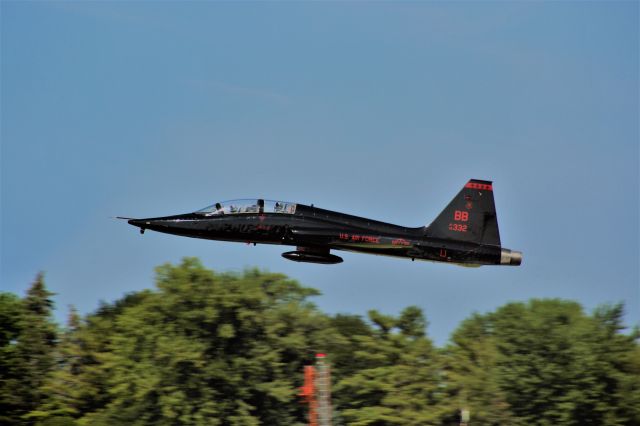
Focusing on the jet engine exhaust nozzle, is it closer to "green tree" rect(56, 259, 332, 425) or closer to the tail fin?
the tail fin

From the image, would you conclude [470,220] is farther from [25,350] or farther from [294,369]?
[25,350]

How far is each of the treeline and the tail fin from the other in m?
28.0

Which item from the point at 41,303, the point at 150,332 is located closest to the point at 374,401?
the point at 150,332

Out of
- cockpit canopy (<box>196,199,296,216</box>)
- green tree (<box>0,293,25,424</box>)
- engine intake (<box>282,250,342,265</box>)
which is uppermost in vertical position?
cockpit canopy (<box>196,199,296,216</box>)

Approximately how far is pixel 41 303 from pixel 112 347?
1166 cm

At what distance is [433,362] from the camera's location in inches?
2781

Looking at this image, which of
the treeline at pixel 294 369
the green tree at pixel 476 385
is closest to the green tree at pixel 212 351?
the treeline at pixel 294 369

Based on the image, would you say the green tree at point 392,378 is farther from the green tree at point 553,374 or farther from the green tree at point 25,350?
the green tree at point 25,350

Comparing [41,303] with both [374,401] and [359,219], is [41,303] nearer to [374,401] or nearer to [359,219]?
[374,401]

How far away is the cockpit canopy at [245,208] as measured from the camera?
127 ft

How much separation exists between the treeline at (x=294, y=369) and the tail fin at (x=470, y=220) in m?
28.0

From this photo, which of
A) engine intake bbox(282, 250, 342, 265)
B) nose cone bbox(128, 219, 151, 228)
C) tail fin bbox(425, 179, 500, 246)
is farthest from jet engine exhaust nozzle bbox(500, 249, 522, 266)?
nose cone bbox(128, 219, 151, 228)

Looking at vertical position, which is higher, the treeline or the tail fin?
the tail fin

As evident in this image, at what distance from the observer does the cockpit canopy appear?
127 ft
